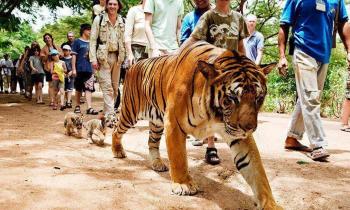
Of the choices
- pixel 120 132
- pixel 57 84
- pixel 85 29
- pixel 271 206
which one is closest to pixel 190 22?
pixel 120 132

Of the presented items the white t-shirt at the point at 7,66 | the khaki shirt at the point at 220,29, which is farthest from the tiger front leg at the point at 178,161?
the white t-shirt at the point at 7,66

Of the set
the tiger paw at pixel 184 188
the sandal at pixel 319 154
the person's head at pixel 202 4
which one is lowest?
the tiger paw at pixel 184 188

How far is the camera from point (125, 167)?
4.35m

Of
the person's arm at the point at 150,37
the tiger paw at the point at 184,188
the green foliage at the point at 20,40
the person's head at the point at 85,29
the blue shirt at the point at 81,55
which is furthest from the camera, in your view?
the green foliage at the point at 20,40

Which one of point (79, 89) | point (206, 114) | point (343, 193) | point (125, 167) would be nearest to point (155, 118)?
point (125, 167)

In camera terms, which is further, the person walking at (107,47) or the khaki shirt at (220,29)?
the person walking at (107,47)

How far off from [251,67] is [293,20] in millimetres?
2214

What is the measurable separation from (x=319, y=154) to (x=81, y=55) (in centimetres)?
586

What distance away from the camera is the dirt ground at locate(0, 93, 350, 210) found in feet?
10.3

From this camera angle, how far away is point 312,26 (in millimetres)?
4719

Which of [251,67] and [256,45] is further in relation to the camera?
[256,45]

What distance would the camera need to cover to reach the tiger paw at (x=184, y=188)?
131 inches

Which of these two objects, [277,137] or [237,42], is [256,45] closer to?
[277,137]

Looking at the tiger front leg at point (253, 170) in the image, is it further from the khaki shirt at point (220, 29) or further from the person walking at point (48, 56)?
the person walking at point (48, 56)
